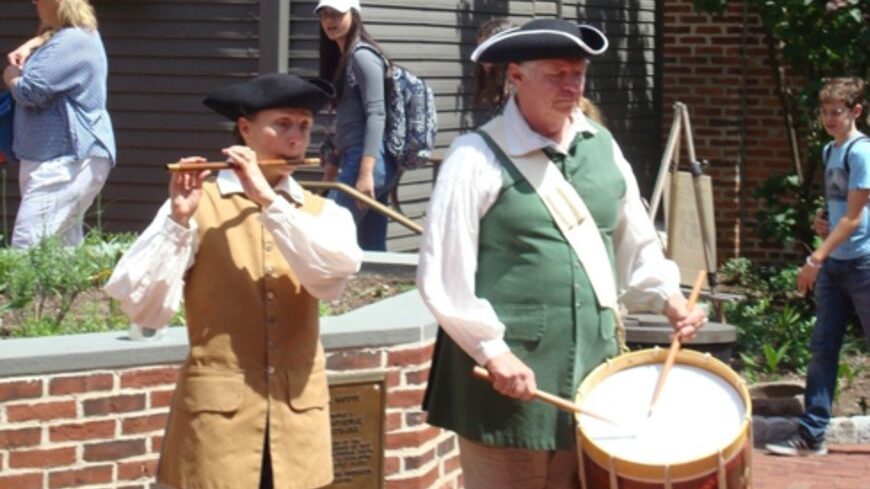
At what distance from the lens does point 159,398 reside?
252 inches

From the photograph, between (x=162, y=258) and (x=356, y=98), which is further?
(x=356, y=98)

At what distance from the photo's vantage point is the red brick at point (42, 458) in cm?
620

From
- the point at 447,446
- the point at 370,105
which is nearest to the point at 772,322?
the point at 370,105

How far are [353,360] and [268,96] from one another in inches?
66.0

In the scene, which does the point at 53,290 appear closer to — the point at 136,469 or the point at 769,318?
the point at 136,469

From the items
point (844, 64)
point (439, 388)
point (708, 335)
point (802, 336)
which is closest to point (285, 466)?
point (439, 388)

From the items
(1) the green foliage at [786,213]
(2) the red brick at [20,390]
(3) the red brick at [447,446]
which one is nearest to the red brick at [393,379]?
(3) the red brick at [447,446]

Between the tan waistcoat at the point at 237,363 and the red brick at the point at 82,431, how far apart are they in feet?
3.65

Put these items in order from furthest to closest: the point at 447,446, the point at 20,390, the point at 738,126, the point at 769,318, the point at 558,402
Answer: the point at 738,126 → the point at 769,318 → the point at 447,446 → the point at 20,390 → the point at 558,402

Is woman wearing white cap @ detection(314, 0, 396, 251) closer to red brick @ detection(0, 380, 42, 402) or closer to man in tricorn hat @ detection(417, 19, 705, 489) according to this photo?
A: red brick @ detection(0, 380, 42, 402)

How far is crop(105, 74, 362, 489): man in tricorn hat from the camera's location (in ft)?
16.6

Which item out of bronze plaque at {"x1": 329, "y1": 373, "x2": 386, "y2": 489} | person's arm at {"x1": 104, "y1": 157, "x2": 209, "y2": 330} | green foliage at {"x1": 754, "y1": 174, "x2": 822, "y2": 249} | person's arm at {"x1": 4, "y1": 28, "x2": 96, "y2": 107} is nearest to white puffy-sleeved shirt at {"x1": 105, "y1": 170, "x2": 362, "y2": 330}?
person's arm at {"x1": 104, "y1": 157, "x2": 209, "y2": 330}

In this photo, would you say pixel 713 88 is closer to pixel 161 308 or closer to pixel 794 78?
pixel 794 78

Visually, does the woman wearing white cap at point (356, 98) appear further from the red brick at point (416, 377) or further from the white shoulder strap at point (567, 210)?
the white shoulder strap at point (567, 210)
